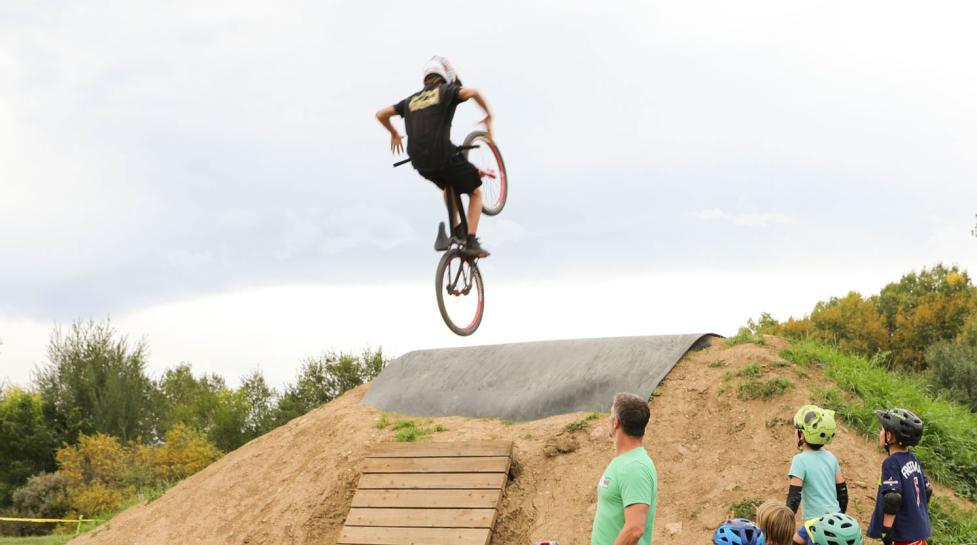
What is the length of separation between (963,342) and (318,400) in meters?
21.4

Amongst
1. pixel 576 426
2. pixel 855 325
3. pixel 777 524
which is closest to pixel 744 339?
pixel 576 426

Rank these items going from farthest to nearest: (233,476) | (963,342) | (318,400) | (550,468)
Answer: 1. (318,400)
2. (963,342)
3. (233,476)
4. (550,468)

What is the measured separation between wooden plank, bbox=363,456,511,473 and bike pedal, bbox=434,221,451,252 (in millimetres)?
2889

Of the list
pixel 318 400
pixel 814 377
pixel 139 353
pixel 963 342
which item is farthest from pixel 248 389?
pixel 814 377

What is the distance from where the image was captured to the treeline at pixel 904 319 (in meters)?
32.2

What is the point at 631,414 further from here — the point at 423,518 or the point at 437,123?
the point at 423,518

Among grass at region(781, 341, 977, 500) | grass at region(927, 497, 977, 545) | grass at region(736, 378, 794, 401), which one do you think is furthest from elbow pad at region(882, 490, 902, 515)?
grass at region(736, 378, 794, 401)

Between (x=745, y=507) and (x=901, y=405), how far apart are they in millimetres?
3132

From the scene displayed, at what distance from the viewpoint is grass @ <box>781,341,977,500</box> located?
9969 millimetres

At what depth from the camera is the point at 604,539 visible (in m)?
4.76

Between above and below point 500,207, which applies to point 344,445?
below

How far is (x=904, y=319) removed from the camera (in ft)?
112

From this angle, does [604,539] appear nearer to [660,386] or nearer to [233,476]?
[660,386]

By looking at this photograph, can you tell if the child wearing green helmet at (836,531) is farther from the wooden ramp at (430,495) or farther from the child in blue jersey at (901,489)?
the wooden ramp at (430,495)
